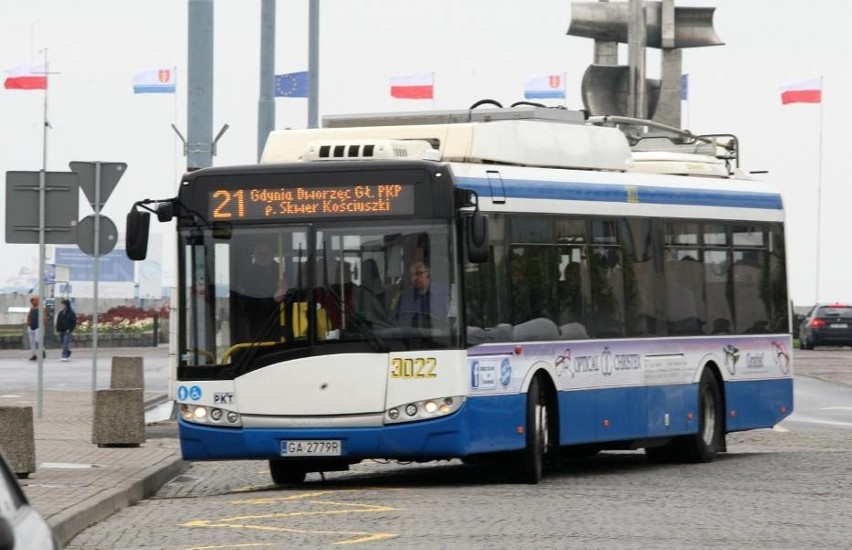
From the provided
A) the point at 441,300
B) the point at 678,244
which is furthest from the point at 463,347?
the point at 678,244

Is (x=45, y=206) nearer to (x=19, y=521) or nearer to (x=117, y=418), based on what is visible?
(x=117, y=418)

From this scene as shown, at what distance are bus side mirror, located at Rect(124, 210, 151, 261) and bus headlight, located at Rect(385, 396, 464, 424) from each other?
2186 mm

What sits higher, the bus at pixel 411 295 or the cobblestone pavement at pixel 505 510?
the bus at pixel 411 295

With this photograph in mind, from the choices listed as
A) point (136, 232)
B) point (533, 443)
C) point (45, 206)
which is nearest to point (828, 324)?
point (45, 206)

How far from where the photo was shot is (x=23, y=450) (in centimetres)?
1670

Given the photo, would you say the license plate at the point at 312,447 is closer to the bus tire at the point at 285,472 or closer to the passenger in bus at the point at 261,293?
the passenger in bus at the point at 261,293

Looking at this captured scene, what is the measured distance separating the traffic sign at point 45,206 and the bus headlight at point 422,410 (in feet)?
33.5

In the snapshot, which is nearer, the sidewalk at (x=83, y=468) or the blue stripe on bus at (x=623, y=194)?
the sidewalk at (x=83, y=468)

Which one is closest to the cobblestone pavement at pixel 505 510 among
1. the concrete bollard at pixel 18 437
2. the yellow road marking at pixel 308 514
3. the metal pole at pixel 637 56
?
the yellow road marking at pixel 308 514

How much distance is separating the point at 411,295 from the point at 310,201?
108 centimetres

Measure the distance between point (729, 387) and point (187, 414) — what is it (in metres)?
6.21

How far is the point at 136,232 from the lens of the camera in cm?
1625

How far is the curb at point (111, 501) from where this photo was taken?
42.6 ft

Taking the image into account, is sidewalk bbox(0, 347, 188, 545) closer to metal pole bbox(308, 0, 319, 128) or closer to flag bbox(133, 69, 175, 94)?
metal pole bbox(308, 0, 319, 128)
